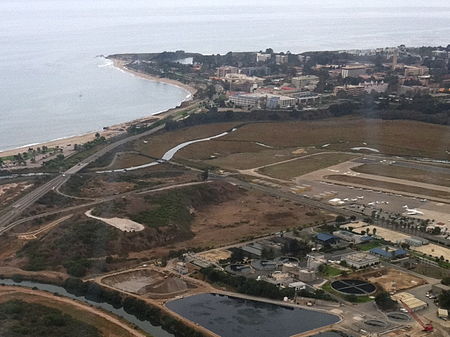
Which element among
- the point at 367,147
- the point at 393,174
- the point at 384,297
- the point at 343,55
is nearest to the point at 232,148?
the point at 367,147

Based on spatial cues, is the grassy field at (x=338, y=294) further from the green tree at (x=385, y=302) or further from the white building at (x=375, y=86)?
the white building at (x=375, y=86)

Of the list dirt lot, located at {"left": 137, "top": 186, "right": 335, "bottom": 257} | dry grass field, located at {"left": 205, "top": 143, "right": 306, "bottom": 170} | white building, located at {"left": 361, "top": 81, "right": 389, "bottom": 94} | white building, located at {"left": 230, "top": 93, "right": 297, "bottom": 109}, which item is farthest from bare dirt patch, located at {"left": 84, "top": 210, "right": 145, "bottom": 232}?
white building, located at {"left": 361, "top": 81, "right": 389, "bottom": 94}

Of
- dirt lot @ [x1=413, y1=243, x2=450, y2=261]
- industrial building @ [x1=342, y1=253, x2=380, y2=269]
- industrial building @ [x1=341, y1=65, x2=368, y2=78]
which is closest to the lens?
industrial building @ [x1=342, y1=253, x2=380, y2=269]

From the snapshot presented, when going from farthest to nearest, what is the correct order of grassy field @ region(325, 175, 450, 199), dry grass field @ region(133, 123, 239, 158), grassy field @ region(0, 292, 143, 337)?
dry grass field @ region(133, 123, 239, 158)
grassy field @ region(325, 175, 450, 199)
grassy field @ region(0, 292, 143, 337)

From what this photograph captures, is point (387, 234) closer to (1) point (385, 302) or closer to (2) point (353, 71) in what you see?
(1) point (385, 302)

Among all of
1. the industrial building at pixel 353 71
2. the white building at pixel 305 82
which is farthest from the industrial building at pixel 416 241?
the industrial building at pixel 353 71

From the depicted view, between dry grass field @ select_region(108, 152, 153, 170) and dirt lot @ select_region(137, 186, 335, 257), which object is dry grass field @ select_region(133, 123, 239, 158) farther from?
dirt lot @ select_region(137, 186, 335, 257)
